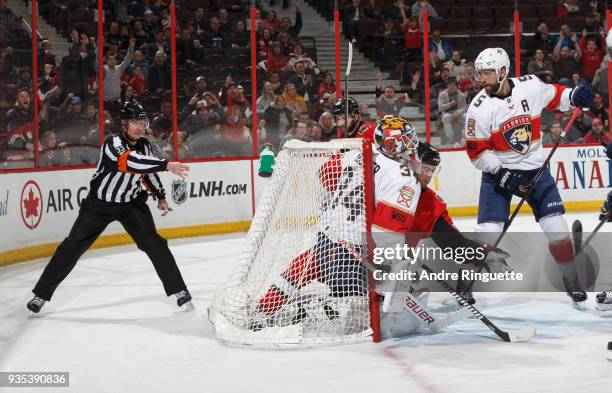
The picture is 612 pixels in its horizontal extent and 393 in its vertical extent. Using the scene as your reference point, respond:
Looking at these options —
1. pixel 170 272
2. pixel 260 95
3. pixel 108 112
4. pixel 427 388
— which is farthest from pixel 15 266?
pixel 427 388

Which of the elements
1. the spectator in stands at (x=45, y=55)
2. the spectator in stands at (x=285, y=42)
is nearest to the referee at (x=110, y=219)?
the spectator in stands at (x=45, y=55)

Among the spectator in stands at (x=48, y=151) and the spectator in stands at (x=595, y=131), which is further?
the spectator in stands at (x=595, y=131)

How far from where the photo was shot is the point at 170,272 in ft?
18.1

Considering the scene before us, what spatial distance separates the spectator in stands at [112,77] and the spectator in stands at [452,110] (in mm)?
3282

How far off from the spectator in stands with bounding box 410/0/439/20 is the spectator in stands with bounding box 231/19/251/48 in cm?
200

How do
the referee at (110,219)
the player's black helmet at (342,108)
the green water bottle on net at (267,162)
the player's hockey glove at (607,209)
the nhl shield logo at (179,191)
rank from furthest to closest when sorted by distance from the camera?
1. the nhl shield logo at (179,191)
2. the green water bottle on net at (267,162)
3. the player's black helmet at (342,108)
4. the referee at (110,219)
5. the player's hockey glove at (607,209)

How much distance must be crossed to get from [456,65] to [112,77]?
359cm

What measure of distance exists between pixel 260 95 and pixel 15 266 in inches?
130

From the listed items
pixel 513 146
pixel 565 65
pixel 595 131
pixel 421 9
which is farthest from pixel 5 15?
pixel 595 131

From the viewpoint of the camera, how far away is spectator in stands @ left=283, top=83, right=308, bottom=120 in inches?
395

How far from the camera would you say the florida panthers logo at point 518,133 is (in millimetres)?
5207

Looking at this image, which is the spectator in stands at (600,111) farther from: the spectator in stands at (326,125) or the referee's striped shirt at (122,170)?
the referee's striped shirt at (122,170)

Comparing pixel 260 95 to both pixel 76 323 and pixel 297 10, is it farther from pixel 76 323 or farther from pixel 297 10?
pixel 76 323

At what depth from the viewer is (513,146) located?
17.2 ft
